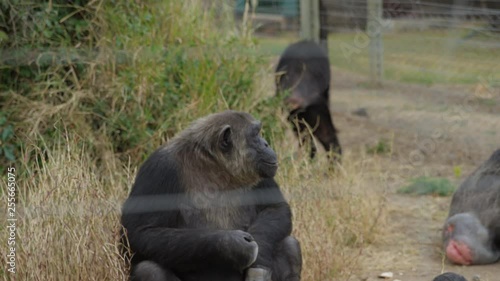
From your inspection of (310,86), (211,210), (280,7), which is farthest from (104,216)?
(280,7)

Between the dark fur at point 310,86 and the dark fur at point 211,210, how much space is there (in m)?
3.71

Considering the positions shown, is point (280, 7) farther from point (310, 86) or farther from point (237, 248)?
point (237, 248)

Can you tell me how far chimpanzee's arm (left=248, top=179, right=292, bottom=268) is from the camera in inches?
184

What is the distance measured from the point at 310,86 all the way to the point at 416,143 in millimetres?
2219

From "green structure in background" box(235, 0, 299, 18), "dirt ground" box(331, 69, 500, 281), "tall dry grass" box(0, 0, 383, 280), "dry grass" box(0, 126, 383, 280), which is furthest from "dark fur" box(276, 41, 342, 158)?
"green structure in background" box(235, 0, 299, 18)

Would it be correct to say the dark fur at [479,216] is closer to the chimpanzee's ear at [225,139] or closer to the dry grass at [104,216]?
the dry grass at [104,216]

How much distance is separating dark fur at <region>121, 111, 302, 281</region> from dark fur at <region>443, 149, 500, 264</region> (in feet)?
6.85

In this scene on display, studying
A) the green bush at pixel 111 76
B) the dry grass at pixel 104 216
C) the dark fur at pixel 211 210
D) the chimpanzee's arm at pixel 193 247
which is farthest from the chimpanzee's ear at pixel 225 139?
the green bush at pixel 111 76

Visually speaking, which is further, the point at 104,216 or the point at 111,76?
the point at 111,76

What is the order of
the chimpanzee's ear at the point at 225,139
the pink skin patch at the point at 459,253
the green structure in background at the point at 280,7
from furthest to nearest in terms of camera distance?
the green structure in background at the point at 280,7, the pink skin patch at the point at 459,253, the chimpanzee's ear at the point at 225,139

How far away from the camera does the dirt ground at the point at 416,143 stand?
659 centimetres

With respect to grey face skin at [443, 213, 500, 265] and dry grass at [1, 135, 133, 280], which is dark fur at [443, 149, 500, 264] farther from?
dry grass at [1, 135, 133, 280]

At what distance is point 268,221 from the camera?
4.79 m

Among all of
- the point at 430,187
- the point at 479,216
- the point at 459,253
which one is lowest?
the point at 430,187
